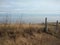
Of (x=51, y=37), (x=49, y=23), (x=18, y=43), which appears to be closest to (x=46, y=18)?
(x=49, y=23)

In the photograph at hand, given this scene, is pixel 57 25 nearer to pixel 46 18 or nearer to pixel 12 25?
pixel 46 18

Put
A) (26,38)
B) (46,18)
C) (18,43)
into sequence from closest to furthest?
(18,43), (26,38), (46,18)

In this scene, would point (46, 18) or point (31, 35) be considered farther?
point (46, 18)

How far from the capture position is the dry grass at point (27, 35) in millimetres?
6779

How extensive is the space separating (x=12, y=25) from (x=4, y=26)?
1.00 feet

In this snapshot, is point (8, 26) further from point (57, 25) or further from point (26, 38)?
point (57, 25)

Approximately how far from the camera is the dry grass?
6779 mm

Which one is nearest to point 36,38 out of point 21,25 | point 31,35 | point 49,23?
point 31,35

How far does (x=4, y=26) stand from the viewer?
746cm

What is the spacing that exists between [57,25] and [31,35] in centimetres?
150

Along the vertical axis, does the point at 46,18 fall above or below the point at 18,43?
above

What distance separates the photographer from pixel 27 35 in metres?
7.46

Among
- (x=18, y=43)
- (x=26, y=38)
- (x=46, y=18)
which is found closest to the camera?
(x=18, y=43)

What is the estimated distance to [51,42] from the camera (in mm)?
7004
